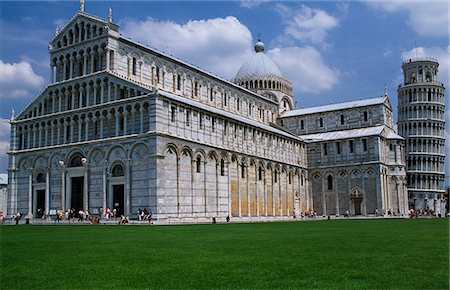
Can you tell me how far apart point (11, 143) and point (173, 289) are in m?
50.0

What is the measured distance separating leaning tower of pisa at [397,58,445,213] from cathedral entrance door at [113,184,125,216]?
209ft

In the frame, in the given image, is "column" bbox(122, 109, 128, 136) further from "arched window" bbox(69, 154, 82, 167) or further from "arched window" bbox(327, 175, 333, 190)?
"arched window" bbox(327, 175, 333, 190)

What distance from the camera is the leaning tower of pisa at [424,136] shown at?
90.5 metres

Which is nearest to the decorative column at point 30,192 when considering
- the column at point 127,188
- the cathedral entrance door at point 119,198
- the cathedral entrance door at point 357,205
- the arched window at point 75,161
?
the arched window at point 75,161

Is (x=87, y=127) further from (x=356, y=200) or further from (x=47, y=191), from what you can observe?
(x=356, y=200)

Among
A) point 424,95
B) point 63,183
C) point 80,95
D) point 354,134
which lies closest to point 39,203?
point 63,183

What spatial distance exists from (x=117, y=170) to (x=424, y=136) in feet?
217

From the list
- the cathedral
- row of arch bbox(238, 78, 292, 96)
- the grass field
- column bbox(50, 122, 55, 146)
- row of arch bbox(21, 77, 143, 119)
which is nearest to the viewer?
the grass field

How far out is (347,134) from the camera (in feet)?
233

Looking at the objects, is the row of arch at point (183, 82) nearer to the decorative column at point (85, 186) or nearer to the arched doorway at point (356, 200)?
the decorative column at point (85, 186)

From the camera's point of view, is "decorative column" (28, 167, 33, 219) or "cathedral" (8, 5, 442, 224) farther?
"decorative column" (28, 167, 33, 219)

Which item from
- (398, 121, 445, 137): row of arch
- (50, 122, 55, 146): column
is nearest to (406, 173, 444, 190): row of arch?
(398, 121, 445, 137): row of arch

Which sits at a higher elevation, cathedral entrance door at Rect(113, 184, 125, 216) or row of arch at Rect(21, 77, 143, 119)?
row of arch at Rect(21, 77, 143, 119)

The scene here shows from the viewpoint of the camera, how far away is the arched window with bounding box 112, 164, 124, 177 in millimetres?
44719
